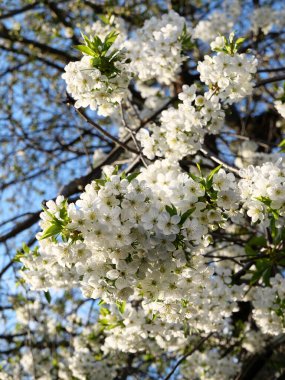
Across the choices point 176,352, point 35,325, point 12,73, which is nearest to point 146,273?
point 176,352

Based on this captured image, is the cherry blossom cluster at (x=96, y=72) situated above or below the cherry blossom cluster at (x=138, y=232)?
above

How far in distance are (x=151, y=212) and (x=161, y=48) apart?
6.83ft

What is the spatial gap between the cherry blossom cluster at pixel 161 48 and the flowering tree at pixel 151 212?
0.04ft

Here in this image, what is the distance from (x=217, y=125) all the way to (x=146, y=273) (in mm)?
1366

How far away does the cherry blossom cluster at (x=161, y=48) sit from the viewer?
3.67 m

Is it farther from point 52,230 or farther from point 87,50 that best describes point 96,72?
point 52,230

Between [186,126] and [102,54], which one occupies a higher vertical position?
[102,54]

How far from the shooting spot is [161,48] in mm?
3662

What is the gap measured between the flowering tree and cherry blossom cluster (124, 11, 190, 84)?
0.01 metres

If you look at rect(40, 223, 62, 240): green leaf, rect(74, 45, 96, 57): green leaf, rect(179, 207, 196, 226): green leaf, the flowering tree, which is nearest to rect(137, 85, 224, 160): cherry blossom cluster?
the flowering tree

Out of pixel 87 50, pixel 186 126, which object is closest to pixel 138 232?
pixel 87 50

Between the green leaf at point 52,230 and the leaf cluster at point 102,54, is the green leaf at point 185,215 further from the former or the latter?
the leaf cluster at point 102,54

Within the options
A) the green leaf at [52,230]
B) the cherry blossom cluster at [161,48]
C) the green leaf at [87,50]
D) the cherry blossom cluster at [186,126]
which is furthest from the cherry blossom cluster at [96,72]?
the cherry blossom cluster at [161,48]

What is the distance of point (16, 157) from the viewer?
20.1 feet
